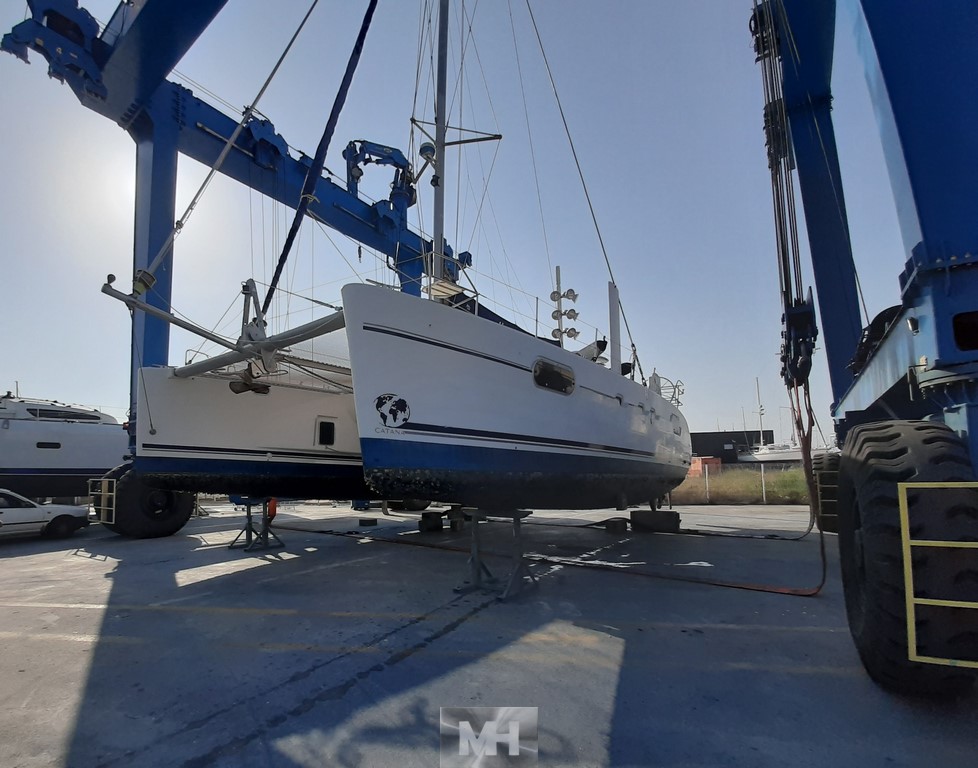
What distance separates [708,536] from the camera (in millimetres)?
8727

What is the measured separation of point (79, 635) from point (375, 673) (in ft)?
8.49

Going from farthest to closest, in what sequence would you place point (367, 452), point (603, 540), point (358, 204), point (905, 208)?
point (358, 204) < point (603, 540) < point (367, 452) < point (905, 208)

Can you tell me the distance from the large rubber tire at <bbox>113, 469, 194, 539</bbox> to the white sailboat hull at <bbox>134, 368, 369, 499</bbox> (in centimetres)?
134

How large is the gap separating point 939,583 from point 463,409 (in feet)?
11.8

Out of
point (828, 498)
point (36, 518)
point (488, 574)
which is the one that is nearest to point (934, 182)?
point (828, 498)

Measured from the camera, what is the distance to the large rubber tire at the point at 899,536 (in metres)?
2.19

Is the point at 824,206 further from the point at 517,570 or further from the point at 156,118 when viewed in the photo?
the point at 156,118

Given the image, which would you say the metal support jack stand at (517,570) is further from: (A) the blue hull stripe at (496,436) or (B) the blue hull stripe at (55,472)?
(B) the blue hull stripe at (55,472)

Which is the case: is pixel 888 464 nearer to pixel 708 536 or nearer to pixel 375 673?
pixel 375 673

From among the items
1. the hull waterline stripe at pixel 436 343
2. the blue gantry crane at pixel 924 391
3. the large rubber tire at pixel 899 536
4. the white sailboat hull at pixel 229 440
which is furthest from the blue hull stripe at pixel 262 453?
the large rubber tire at pixel 899 536

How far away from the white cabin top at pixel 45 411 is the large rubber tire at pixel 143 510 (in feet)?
18.5

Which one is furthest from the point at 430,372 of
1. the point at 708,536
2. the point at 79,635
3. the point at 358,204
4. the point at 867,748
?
the point at 358,204

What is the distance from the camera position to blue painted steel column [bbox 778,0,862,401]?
7.55 meters

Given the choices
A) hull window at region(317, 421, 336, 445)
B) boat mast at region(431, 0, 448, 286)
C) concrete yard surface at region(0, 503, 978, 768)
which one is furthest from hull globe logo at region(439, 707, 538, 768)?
hull window at region(317, 421, 336, 445)
